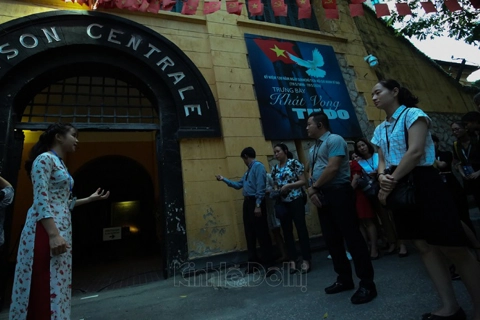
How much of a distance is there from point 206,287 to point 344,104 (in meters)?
4.74

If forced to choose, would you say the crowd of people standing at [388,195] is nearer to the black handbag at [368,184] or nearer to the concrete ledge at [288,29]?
the black handbag at [368,184]

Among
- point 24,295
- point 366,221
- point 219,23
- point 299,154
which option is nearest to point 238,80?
point 219,23

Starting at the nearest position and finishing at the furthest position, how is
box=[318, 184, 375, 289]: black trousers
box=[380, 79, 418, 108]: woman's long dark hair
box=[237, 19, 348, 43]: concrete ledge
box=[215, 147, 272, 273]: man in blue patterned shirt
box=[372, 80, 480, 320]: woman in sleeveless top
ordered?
box=[372, 80, 480, 320]: woman in sleeveless top → box=[380, 79, 418, 108]: woman's long dark hair → box=[318, 184, 375, 289]: black trousers → box=[215, 147, 272, 273]: man in blue patterned shirt → box=[237, 19, 348, 43]: concrete ledge

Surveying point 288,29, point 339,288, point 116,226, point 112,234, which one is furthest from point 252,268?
point 116,226

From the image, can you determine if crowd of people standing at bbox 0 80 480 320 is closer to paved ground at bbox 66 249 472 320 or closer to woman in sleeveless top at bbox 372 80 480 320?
woman in sleeveless top at bbox 372 80 480 320

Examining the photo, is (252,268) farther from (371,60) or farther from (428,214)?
(371,60)

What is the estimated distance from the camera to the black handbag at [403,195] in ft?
5.31

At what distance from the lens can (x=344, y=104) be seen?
5816mm

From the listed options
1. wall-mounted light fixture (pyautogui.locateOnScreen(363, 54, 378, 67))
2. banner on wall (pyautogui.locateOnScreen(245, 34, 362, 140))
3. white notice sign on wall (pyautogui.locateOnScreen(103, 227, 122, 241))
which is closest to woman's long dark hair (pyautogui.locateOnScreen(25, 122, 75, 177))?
banner on wall (pyautogui.locateOnScreen(245, 34, 362, 140))

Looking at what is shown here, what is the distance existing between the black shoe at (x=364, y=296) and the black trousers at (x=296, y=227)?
1273 millimetres

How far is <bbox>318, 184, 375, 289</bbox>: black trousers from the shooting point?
2.22 m

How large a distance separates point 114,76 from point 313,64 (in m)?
4.20

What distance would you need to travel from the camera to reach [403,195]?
1.64 metres

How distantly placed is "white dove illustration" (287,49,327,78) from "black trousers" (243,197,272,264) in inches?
139
